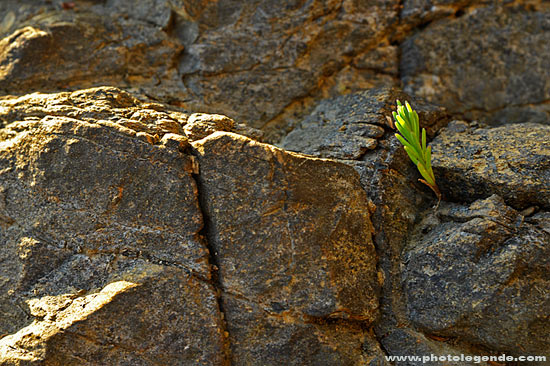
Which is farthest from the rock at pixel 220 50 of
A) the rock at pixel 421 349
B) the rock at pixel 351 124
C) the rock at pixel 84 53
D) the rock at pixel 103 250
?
the rock at pixel 421 349

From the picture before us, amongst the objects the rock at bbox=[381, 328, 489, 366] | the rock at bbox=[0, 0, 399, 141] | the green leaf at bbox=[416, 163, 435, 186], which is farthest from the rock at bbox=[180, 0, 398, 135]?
the rock at bbox=[381, 328, 489, 366]

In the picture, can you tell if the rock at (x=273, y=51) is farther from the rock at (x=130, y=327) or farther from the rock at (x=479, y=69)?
the rock at (x=130, y=327)

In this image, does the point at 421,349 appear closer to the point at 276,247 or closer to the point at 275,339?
the point at 275,339

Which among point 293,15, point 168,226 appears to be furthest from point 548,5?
point 168,226

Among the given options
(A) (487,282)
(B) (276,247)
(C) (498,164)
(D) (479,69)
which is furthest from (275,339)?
(D) (479,69)

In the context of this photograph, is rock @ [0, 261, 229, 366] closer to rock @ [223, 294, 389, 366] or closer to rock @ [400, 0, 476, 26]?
rock @ [223, 294, 389, 366]
